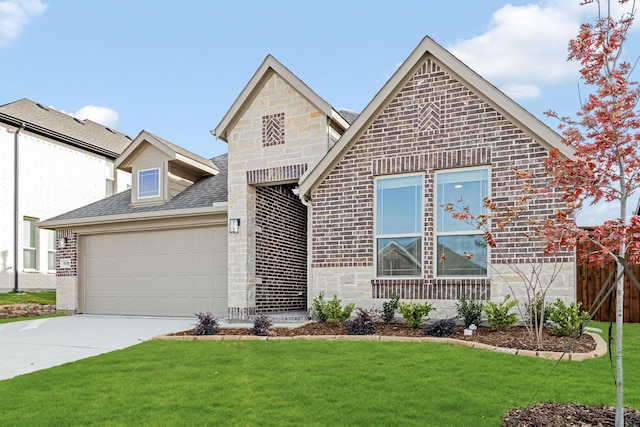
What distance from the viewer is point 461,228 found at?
9.57 metres

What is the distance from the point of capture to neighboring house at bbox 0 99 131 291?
18188mm

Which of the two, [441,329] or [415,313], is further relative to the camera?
[415,313]

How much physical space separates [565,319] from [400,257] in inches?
135

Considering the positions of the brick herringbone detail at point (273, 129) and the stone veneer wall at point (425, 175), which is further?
the brick herringbone detail at point (273, 129)

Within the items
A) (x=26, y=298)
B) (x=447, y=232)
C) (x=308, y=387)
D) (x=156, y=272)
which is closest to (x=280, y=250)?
(x=156, y=272)

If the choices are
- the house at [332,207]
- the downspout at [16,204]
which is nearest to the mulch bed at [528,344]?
the house at [332,207]

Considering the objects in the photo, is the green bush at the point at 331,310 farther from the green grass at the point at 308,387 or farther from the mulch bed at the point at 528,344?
the green grass at the point at 308,387

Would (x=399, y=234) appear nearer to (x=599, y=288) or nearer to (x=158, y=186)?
(x=599, y=288)

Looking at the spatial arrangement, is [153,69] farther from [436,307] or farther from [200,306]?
[436,307]

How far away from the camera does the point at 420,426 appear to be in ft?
13.4

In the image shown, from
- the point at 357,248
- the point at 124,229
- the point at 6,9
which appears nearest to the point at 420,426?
the point at 357,248

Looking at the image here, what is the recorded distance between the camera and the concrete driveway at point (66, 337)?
773 centimetres

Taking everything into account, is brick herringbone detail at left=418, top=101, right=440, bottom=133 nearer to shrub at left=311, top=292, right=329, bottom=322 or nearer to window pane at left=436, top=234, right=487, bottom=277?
window pane at left=436, top=234, right=487, bottom=277

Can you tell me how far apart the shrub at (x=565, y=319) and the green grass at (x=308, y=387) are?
2.70 ft
